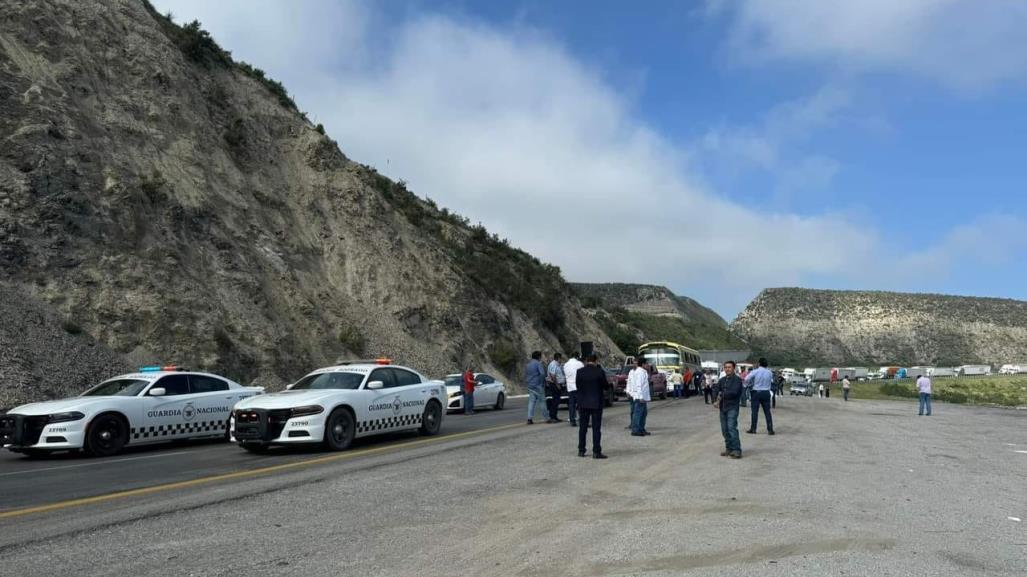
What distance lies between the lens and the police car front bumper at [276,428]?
42.8 feet

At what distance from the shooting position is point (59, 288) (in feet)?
84.0

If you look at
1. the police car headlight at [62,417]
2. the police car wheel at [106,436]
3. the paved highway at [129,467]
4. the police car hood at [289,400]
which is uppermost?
the police car hood at [289,400]

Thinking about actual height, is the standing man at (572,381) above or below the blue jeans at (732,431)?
above

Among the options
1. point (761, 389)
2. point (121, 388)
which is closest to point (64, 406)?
point (121, 388)

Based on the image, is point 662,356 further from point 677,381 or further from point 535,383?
point 535,383

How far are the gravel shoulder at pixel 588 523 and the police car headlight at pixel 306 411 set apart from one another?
1977 mm

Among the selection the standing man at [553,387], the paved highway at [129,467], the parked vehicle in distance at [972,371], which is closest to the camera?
the paved highway at [129,467]

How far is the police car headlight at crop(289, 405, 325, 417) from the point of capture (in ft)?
43.3

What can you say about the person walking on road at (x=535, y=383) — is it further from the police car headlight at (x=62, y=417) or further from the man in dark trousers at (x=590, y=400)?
the police car headlight at (x=62, y=417)

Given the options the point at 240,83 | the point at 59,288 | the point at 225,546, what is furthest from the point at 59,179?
the point at 225,546

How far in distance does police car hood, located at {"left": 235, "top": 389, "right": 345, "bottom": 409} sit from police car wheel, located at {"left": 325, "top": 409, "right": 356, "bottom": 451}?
373 mm

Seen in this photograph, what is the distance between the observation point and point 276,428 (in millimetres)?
13117

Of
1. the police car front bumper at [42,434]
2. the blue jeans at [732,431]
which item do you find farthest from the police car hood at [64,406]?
the blue jeans at [732,431]

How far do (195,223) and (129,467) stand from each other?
2235 cm
